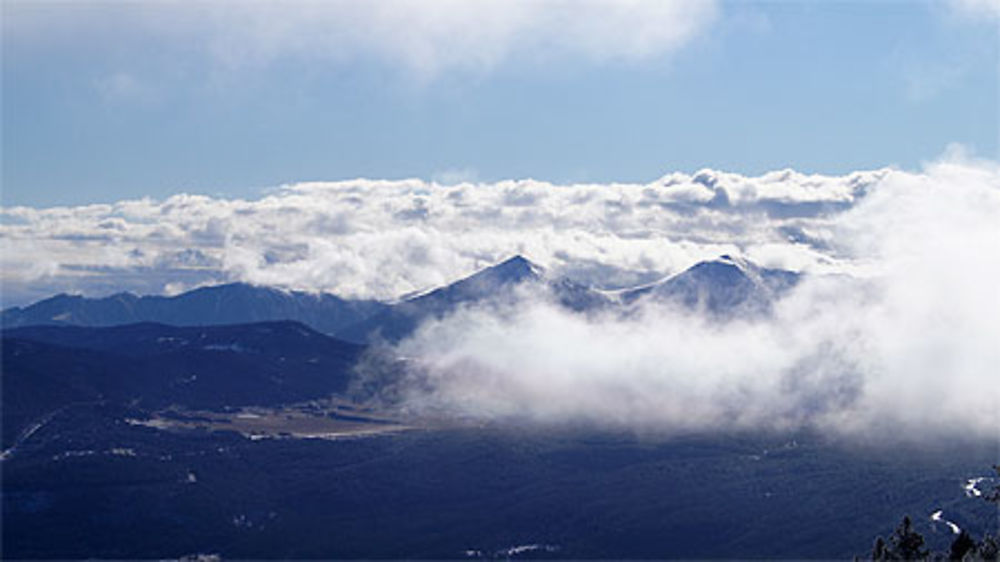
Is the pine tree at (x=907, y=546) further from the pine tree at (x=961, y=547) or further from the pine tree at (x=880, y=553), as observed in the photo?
the pine tree at (x=961, y=547)

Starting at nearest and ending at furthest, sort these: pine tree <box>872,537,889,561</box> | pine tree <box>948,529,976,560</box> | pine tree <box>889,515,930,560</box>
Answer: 1. pine tree <box>872,537,889,561</box>
2. pine tree <box>889,515,930,560</box>
3. pine tree <box>948,529,976,560</box>

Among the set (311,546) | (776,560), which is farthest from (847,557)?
(311,546)

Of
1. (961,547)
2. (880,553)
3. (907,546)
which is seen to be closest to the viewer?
(880,553)

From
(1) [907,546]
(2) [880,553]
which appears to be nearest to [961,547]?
(1) [907,546]

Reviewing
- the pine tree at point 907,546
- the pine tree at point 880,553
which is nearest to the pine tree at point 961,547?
the pine tree at point 907,546

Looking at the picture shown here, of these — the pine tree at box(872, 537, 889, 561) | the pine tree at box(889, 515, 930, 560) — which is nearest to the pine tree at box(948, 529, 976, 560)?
the pine tree at box(889, 515, 930, 560)

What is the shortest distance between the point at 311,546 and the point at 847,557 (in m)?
100

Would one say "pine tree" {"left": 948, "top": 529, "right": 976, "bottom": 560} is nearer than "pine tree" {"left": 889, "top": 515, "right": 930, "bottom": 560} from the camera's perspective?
No

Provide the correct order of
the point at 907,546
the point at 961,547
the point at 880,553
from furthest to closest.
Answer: the point at 961,547 → the point at 907,546 → the point at 880,553

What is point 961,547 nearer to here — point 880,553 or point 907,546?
point 907,546

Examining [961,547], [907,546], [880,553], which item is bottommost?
[961,547]

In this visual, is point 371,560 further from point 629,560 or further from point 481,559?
point 629,560

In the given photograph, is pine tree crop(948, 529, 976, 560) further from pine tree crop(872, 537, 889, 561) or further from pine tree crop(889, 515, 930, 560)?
pine tree crop(872, 537, 889, 561)

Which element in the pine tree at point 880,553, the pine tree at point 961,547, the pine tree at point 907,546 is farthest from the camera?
the pine tree at point 961,547
